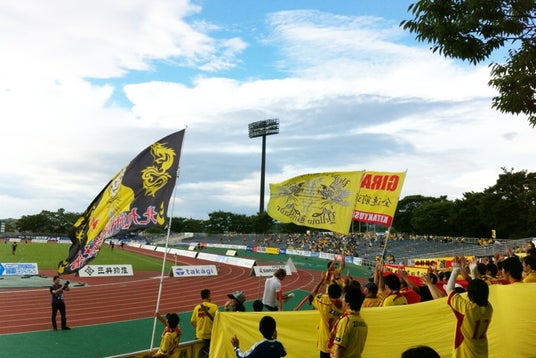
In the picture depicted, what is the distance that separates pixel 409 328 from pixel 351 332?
79.7 inches

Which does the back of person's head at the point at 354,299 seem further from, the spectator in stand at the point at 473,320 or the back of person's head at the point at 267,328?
the spectator in stand at the point at 473,320

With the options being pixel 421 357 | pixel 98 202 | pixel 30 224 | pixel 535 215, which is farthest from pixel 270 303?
pixel 30 224

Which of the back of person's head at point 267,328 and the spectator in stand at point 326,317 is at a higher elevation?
the back of person's head at point 267,328

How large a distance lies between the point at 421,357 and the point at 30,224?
150 metres

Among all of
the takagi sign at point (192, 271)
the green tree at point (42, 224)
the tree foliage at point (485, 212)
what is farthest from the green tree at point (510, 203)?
the green tree at point (42, 224)

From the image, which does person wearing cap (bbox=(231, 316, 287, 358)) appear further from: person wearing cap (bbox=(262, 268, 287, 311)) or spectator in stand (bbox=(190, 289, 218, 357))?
person wearing cap (bbox=(262, 268, 287, 311))

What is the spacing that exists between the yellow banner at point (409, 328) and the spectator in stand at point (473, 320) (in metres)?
1.46

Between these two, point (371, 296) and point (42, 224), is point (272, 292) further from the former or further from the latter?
point (42, 224)

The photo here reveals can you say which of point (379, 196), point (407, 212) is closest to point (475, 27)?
point (379, 196)

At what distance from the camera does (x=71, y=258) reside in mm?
7039

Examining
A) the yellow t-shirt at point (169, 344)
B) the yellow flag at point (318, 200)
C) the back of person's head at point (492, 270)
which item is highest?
the yellow flag at point (318, 200)

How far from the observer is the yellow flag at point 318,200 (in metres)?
10.0

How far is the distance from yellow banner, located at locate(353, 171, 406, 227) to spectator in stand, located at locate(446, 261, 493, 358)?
5.25 meters

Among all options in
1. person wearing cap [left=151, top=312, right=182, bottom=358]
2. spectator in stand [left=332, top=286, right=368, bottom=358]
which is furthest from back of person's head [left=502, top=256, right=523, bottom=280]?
person wearing cap [left=151, top=312, right=182, bottom=358]
